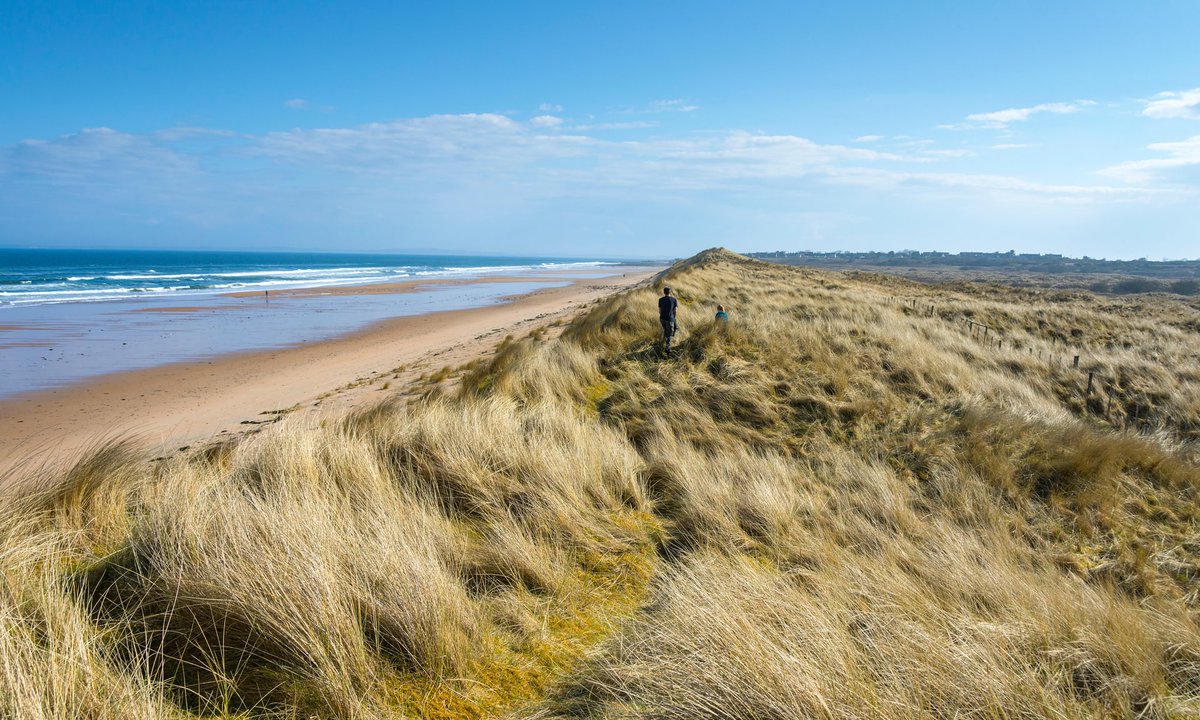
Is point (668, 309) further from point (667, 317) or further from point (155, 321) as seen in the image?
point (155, 321)

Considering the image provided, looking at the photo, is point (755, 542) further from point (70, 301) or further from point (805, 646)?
point (70, 301)

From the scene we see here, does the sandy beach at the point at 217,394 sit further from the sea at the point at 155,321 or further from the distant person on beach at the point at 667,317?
the distant person on beach at the point at 667,317

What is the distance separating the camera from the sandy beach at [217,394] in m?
11.1

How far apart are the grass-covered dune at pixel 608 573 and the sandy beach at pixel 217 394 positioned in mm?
3027

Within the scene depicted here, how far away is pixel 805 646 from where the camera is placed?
104 inches

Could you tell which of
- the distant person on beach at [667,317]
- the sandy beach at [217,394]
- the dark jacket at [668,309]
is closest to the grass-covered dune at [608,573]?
the sandy beach at [217,394]

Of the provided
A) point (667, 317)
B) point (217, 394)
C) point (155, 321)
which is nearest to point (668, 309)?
point (667, 317)

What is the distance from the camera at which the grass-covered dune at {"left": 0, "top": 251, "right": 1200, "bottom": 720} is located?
2492mm

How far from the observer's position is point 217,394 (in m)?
14.8

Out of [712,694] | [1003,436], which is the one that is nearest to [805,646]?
[712,694]

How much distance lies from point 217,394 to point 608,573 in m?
14.2

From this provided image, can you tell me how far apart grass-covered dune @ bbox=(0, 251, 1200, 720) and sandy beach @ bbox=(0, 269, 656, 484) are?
9.93ft

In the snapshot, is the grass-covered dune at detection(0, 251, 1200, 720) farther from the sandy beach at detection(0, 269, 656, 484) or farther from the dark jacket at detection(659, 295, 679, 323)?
the dark jacket at detection(659, 295, 679, 323)

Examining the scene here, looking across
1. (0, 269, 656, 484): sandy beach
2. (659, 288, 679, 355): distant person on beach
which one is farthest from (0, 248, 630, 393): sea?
(659, 288, 679, 355): distant person on beach
